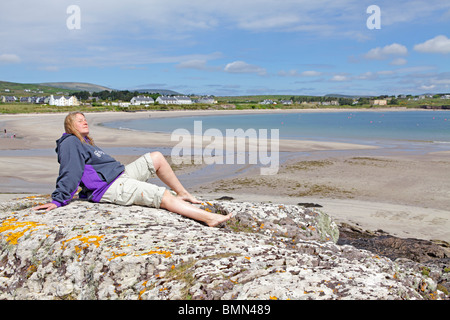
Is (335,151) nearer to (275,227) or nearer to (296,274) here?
(275,227)

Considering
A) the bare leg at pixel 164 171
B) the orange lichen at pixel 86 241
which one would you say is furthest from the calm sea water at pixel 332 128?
the orange lichen at pixel 86 241

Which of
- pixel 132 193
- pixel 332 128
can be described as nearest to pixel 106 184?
pixel 132 193

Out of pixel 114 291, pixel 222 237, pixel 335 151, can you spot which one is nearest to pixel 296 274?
pixel 222 237

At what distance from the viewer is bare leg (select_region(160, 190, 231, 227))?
5.84 metres

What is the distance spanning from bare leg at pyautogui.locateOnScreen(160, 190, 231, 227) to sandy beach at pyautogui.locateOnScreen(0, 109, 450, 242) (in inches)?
278

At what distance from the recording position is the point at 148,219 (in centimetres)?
548

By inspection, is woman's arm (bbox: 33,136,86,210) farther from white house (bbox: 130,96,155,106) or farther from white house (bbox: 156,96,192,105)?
white house (bbox: 156,96,192,105)

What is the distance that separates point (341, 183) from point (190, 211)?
13711 millimetres

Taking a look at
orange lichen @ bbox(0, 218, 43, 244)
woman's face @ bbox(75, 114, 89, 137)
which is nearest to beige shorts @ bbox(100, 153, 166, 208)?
woman's face @ bbox(75, 114, 89, 137)

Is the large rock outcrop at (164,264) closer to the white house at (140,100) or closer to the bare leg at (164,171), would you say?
the bare leg at (164,171)

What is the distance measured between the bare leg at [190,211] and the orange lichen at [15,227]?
192 cm

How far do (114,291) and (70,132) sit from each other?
307 centimetres

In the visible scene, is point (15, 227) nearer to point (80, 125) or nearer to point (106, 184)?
point (106, 184)

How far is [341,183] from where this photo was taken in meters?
18.0
